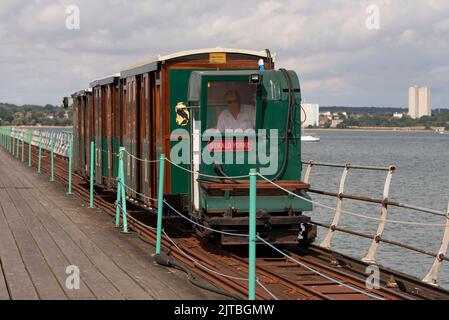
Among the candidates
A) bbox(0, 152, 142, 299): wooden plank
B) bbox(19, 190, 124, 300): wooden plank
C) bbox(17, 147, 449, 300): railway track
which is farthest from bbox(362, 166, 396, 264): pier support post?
bbox(19, 190, 124, 300): wooden plank

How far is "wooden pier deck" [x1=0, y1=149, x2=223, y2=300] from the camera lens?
10039 mm

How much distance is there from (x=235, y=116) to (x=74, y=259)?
3.52 meters

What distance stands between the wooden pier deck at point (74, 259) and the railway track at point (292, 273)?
478 millimetres

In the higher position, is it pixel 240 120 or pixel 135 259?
pixel 240 120

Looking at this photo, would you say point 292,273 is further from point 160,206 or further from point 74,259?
point 74,259

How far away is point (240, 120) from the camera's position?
1408 centimetres

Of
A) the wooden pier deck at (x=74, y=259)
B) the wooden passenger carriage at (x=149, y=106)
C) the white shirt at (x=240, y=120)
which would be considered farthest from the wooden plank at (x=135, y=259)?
the white shirt at (x=240, y=120)

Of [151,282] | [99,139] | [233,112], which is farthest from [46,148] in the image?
[151,282]

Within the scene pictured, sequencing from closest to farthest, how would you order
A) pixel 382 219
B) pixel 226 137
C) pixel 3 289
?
pixel 3 289, pixel 382 219, pixel 226 137

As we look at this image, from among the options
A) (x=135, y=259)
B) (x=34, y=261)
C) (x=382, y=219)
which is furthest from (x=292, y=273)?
(x=34, y=261)

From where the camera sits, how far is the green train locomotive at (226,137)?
43.7ft

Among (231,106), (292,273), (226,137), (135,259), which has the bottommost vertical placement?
(292,273)

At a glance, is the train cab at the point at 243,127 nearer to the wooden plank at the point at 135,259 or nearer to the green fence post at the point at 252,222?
the wooden plank at the point at 135,259
